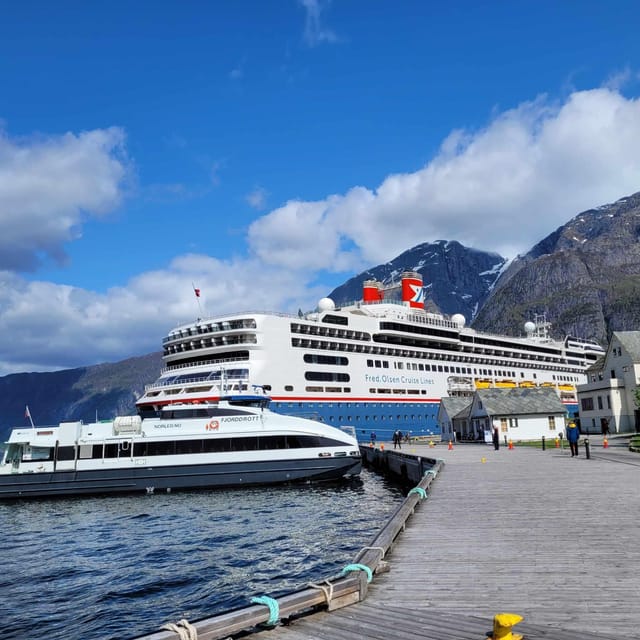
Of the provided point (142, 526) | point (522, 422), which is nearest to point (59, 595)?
point (142, 526)

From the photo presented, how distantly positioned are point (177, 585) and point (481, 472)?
14.8 metres

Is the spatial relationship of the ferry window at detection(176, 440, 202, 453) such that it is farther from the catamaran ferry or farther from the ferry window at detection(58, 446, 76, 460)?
the ferry window at detection(58, 446, 76, 460)

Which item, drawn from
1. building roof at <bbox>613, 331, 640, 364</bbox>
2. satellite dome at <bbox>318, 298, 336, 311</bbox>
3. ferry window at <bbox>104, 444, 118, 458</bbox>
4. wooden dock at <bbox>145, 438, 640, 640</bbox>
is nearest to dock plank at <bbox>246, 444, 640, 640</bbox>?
wooden dock at <bbox>145, 438, 640, 640</bbox>

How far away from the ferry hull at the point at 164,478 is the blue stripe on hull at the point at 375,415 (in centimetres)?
2054

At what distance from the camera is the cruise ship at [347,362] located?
5312 cm

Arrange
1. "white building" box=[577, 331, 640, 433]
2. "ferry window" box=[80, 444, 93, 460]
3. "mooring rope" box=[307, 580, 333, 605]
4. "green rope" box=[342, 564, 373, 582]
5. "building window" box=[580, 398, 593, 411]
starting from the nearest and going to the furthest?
Answer: "mooring rope" box=[307, 580, 333, 605] → "green rope" box=[342, 564, 373, 582] → "ferry window" box=[80, 444, 93, 460] → "white building" box=[577, 331, 640, 433] → "building window" box=[580, 398, 593, 411]

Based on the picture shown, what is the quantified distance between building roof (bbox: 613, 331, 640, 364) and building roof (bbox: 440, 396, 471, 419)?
16567mm

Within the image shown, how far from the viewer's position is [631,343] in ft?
191

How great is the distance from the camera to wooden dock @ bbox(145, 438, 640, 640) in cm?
649

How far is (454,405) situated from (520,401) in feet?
33.0

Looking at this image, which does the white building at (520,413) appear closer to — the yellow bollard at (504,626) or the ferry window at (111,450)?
the ferry window at (111,450)

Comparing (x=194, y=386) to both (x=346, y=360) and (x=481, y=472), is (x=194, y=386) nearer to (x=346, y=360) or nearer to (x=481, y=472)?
(x=346, y=360)

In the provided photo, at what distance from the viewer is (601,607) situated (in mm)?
7051

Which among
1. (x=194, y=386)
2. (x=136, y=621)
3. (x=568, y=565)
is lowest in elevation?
(x=136, y=621)
